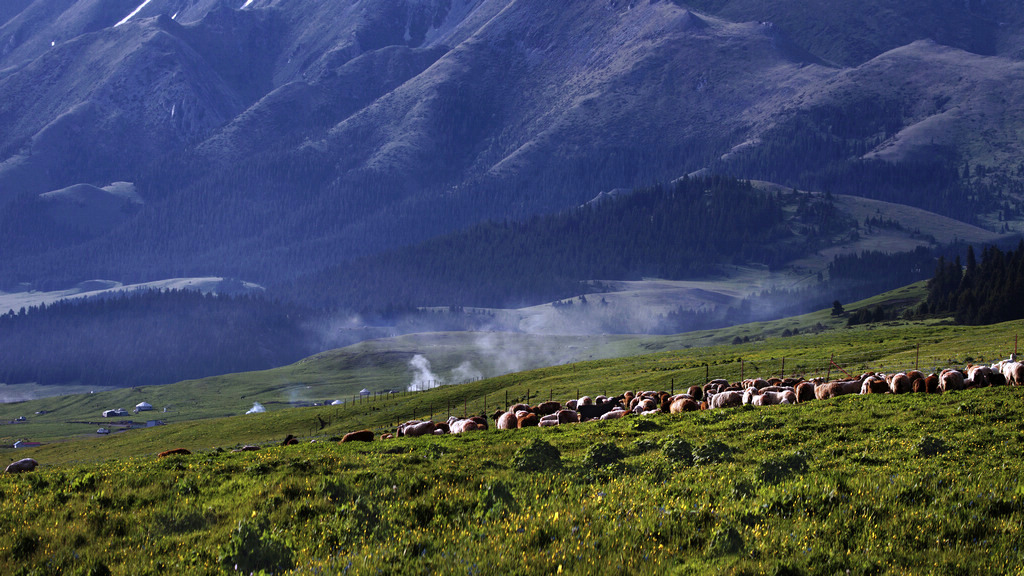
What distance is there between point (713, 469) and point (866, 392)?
23.5 meters

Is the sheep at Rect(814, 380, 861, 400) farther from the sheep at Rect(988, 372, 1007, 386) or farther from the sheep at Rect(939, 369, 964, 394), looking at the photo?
the sheep at Rect(988, 372, 1007, 386)

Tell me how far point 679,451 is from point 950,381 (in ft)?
67.7

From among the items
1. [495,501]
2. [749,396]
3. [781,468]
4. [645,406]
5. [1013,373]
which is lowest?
[645,406]

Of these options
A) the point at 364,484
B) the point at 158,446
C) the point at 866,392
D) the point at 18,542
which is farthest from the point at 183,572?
the point at 158,446

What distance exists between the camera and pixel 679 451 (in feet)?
72.1

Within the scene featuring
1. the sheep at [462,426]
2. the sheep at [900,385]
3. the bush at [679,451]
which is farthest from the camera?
the sheep at [462,426]

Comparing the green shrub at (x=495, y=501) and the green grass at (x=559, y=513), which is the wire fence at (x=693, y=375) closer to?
the green grass at (x=559, y=513)

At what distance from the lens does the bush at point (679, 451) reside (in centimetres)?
2155

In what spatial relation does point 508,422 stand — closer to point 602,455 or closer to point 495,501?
point 602,455

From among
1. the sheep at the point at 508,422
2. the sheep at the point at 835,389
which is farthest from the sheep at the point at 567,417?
the sheep at the point at 835,389

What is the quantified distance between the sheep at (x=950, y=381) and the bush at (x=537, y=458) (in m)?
23.0

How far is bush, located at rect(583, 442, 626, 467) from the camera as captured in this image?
21.4 metres

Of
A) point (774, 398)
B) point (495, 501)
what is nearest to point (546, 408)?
point (774, 398)

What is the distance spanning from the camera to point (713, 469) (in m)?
20.0
